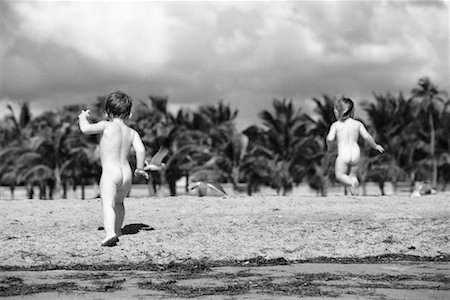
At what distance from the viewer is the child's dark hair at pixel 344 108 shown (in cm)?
1153

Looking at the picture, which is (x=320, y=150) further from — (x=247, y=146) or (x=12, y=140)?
(x=12, y=140)

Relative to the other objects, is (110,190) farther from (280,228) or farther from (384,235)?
(384,235)

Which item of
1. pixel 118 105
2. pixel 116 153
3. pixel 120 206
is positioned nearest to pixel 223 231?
pixel 120 206

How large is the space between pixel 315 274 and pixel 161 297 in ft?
5.57

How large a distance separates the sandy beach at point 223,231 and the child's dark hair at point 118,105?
1.32 m

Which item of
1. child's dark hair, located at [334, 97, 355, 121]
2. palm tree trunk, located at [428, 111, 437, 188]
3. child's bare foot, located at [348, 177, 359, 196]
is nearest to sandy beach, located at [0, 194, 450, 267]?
child's bare foot, located at [348, 177, 359, 196]

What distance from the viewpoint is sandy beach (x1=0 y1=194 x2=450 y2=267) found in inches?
293

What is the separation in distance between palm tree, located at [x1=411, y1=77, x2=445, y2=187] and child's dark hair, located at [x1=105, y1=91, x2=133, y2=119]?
3417cm

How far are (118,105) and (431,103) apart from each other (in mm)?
35839

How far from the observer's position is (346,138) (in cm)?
1152

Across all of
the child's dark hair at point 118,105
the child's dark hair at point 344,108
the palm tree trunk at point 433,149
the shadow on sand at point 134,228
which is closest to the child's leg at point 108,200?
the shadow on sand at point 134,228

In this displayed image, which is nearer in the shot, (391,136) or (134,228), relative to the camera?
(134,228)

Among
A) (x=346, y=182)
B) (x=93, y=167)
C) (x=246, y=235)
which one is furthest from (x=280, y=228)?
(x=93, y=167)

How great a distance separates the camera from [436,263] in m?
7.38
